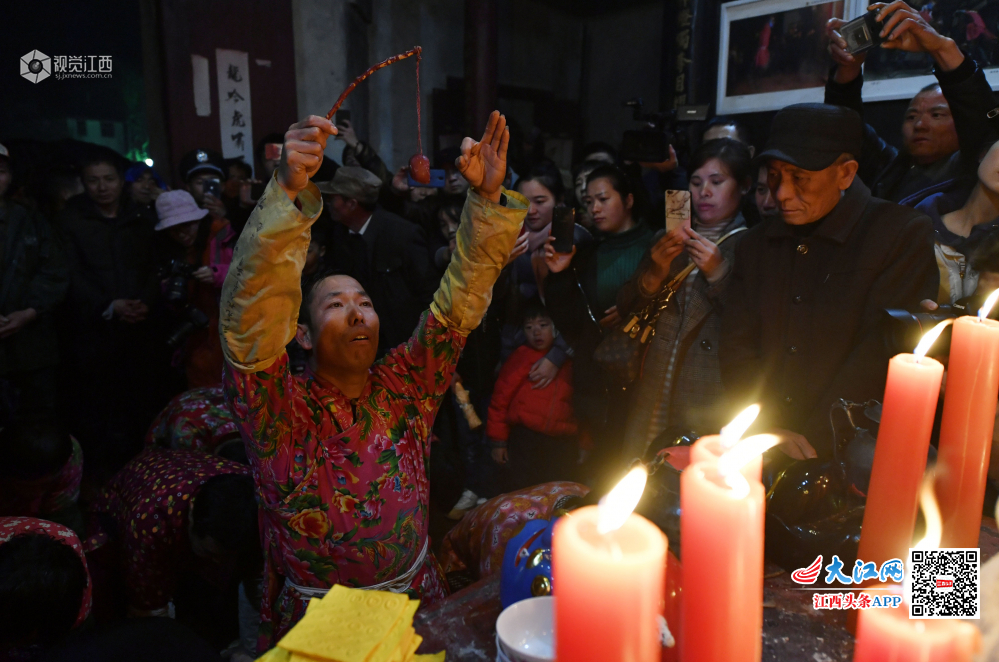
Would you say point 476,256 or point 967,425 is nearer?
point 967,425

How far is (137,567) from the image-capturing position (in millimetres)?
1944

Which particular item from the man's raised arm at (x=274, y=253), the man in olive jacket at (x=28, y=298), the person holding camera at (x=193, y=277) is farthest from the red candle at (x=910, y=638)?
the man in olive jacket at (x=28, y=298)

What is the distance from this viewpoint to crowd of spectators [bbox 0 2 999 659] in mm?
1587

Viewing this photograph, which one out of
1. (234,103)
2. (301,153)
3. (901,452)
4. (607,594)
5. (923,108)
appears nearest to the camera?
(607,594)

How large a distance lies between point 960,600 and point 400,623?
552 millimetres

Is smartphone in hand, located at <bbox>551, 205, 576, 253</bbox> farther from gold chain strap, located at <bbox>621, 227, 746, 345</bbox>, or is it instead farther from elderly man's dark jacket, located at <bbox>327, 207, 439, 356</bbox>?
elderly man's dark jacket, located at <bbox>327, 207, 439, 356</bbox>

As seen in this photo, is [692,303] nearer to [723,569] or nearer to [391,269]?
[391,269]

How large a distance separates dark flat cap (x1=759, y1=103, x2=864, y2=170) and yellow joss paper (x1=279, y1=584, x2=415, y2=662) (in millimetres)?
1391

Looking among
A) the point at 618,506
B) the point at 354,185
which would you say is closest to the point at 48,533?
the point at 618,506

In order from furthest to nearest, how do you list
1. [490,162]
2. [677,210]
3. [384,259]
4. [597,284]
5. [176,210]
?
[176,210], [384,259], [597,284], [677,210], [490,162]

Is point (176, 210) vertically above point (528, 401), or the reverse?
point (176, 210)

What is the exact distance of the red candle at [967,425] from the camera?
73 cm

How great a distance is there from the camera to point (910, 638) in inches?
15.6

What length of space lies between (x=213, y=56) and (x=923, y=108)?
499cm
